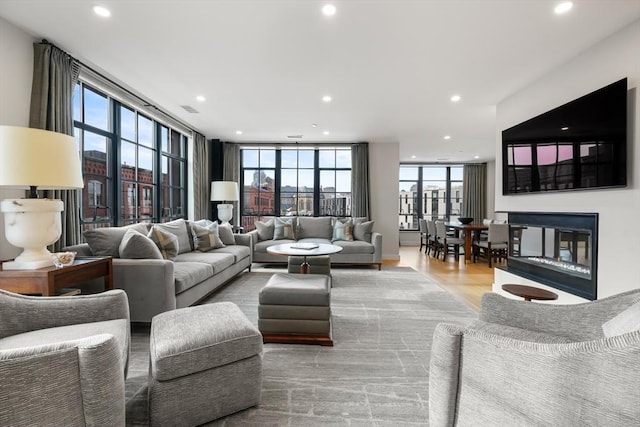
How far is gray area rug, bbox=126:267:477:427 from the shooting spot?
1.57m

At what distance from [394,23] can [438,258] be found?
218 inches

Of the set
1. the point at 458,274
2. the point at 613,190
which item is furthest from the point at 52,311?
the point at 458,274

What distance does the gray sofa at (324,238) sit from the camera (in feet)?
17.6

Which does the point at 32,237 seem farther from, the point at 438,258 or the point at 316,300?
the point at 438,258

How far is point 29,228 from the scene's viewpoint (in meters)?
1.98

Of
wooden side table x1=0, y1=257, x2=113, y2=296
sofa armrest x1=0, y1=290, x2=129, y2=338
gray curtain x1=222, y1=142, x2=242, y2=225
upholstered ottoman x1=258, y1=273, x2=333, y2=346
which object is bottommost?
upholstered ottoman x1=258, y1=273, x2=333, y2=346

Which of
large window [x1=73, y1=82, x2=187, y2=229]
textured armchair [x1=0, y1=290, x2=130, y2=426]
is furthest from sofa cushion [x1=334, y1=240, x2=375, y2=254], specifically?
textured armchair [x1=0, y1=290, x2=130, y2=426]

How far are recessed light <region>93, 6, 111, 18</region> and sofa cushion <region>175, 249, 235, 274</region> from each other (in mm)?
2374

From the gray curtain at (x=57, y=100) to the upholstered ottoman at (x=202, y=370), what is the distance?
6.37 ft

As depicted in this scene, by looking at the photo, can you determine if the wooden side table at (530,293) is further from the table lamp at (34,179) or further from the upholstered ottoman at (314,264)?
the table lamp at (34,179)

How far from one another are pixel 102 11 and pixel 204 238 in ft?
9.20

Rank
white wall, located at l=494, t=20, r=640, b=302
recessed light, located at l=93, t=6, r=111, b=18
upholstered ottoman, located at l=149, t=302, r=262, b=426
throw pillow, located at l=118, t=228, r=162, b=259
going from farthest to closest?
throw pillow, located at l=118, t=228, r=162, b=259
white wall, located at l=494, t=20, r=640, b=302
recessed light, located at l=93, t=6, r=111, b=18
upholstered ottoman, located at l=149, t=302, r=262, b=426

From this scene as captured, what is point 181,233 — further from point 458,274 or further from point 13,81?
point 458,274

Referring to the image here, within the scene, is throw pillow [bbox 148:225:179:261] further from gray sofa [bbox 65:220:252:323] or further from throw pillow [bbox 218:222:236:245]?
throw pillow [bbox 218:222:236:245]
